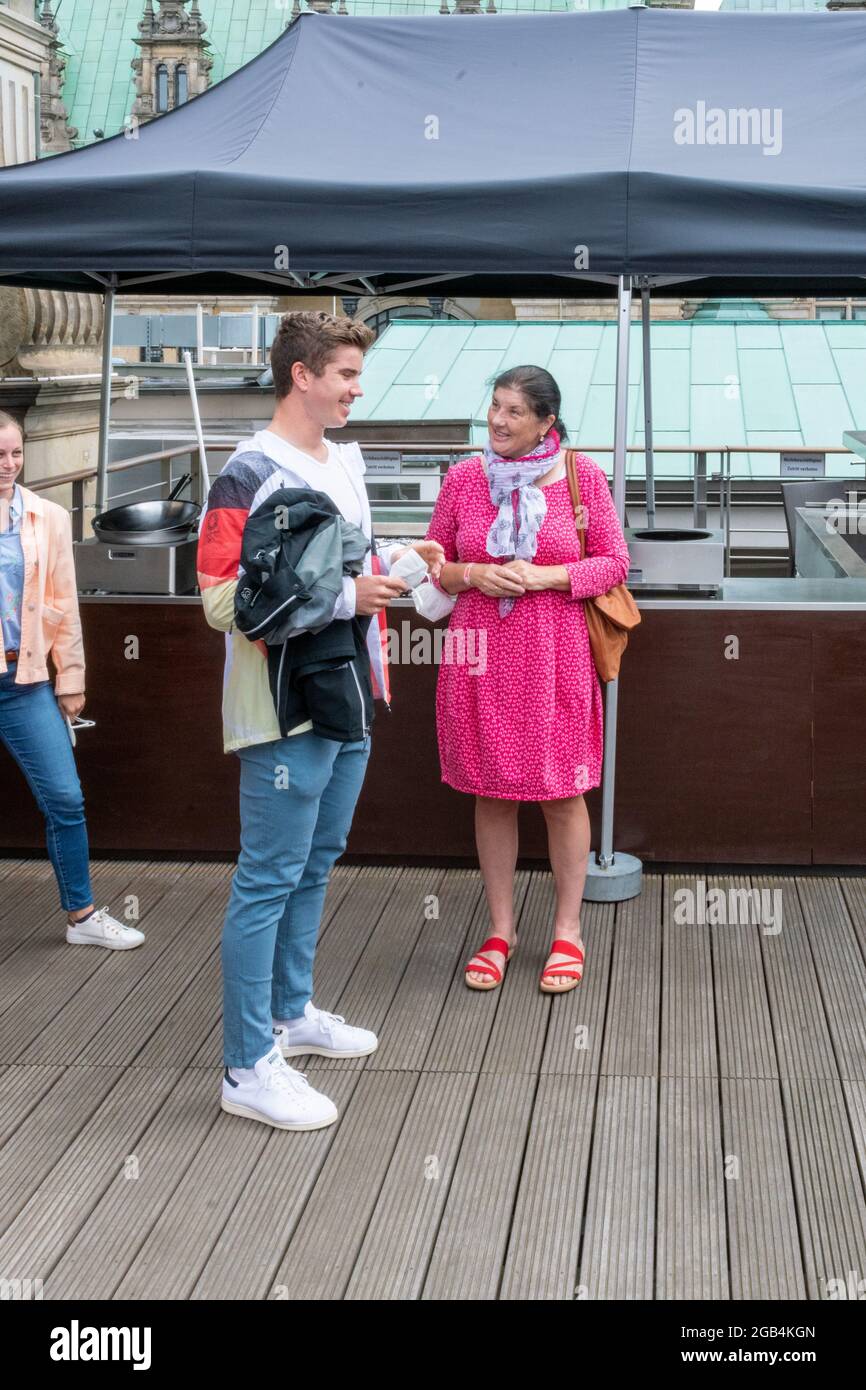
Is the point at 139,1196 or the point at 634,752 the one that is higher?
the point at 634,752

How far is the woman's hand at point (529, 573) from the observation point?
14.2ft

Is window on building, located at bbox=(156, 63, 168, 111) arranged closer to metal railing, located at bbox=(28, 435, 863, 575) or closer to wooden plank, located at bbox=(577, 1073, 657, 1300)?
A: metal railing, located at bbox=(28, 435, 863, 575)

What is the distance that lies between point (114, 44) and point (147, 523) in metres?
64.9

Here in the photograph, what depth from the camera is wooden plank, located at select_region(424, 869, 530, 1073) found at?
13.5 ft

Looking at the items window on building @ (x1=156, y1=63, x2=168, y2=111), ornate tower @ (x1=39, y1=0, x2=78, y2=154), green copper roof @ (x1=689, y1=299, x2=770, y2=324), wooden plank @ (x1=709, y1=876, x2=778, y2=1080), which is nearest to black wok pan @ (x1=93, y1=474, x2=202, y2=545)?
wooden plank @ (x1=709, y1=876, x2=778, y2=1080)

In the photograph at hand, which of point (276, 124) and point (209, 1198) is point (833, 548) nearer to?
point (276, 124)

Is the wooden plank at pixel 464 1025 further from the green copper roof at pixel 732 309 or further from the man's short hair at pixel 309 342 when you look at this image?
the green copper roof at pixel 732 309

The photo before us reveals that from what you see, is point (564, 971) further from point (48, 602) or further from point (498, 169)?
point (498, 169)

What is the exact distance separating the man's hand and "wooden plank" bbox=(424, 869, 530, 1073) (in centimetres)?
128

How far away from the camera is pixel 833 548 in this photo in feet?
21.4

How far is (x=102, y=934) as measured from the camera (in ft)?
16.2

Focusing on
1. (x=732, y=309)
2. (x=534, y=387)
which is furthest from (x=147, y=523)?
(x=732, y=309)

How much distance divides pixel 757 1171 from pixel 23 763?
2.44 metres
